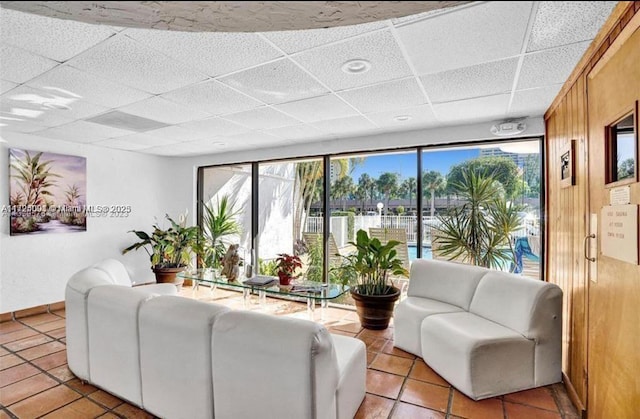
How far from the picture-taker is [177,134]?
4.07 m

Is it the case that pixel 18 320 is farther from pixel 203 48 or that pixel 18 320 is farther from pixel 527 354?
pixel 527 354

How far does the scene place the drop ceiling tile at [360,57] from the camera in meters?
1.84

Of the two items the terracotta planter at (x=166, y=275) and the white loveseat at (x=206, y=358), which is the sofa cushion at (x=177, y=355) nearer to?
the white loveseat at (x=206, y=358)

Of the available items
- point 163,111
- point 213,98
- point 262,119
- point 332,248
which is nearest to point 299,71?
point 213,98

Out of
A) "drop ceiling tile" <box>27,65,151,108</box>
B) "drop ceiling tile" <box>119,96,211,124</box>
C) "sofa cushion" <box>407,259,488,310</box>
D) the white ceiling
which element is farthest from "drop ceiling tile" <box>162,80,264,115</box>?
"sofa cushion" <box>407,259,488,310</box>

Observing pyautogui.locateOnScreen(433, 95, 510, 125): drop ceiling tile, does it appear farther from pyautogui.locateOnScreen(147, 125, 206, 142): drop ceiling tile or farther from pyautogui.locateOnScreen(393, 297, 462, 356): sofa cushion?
pyautogui.locateOnScreen(147, 125, 206, 142): drop ceiling tile

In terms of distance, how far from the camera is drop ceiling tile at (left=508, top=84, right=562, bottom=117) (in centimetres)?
259

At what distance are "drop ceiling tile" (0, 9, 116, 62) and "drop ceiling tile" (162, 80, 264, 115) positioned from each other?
2.44 feet

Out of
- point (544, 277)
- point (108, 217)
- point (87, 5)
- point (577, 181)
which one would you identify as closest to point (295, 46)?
point (87, 5)

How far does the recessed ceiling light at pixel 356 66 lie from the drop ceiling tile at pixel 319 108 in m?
0.50

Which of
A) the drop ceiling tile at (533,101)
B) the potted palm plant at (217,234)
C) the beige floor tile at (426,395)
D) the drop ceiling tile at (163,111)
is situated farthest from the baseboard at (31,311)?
the drop ceiling tile at (533,101)

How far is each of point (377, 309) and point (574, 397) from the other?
1789 mm

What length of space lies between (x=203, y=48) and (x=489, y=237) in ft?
10.8

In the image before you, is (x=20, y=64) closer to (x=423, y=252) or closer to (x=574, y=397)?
(x=423, y=252)
